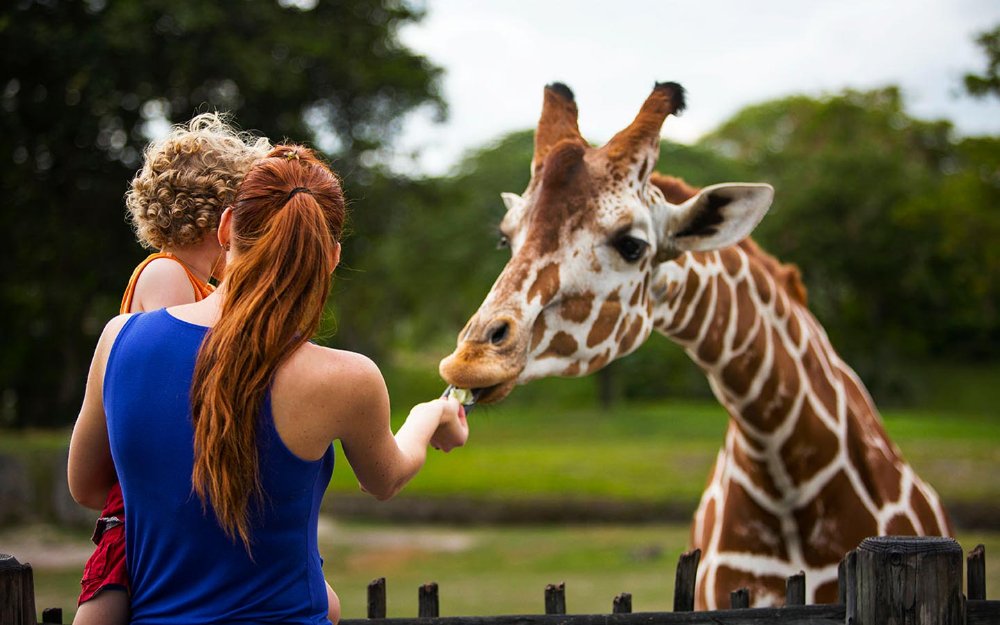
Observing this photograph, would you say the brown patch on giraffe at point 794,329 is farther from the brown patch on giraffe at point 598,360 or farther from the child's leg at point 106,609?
the child's leg at point 106,609

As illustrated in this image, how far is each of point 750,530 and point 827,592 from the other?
0.99ft

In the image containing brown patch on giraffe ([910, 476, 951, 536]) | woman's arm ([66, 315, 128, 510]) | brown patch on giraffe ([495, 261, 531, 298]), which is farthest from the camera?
brown patch on giraffe ([910, 476, 951, 536])

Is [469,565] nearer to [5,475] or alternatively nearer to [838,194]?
[5,475]

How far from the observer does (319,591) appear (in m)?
1.86

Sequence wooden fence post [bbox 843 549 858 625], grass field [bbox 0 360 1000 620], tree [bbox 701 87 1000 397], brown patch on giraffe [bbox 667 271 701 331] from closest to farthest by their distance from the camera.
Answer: wooden fence post [bbox 843 549 858 625] → brown patch on giraffe [bbox 667 271 701 331] → grass field [bbox 0 360 1000 620] → tree [bbox 701 87 1000 397]

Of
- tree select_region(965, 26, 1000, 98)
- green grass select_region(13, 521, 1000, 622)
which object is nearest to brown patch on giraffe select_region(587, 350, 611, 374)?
green grass select_region(13, 521, 1000, 622)

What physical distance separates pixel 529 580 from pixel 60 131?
824cm

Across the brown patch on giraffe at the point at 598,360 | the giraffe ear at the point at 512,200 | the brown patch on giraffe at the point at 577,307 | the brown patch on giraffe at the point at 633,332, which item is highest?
the giraffe ear at the point at 512,200

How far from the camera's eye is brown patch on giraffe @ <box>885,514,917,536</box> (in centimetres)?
338

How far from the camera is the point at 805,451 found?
3.42 m

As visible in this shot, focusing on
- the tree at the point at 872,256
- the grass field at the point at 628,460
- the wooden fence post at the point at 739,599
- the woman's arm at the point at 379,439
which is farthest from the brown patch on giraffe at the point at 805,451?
the tree at the point at 872,256

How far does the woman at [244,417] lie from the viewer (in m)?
1.70

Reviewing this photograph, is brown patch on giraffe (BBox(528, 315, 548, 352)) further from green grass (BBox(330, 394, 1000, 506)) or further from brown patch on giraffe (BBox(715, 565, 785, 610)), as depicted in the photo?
green grass (BBox(330, 394, 1000, 506))

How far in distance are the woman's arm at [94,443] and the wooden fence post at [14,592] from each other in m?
0.34
